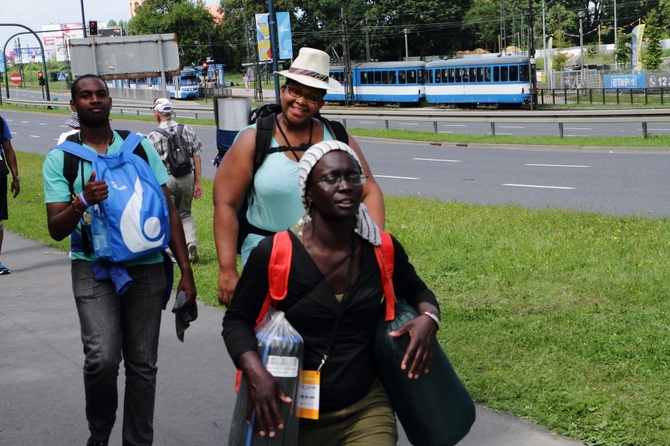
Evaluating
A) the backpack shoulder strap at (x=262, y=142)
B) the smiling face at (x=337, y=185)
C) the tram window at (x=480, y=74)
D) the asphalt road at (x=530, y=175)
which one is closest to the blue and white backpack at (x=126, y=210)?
the backpack shoulder strap at (x=262, y=142)

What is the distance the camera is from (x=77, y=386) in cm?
622

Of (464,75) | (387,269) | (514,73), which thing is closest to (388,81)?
(464,75)

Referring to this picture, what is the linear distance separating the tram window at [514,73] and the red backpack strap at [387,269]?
146 feet

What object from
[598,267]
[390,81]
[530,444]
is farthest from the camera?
[390,81]

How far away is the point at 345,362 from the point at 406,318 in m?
0.24

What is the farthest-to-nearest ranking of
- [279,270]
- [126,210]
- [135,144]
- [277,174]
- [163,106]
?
[163,106] < [135,144] < [126,210] < [277,174] < [279,270]

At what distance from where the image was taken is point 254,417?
117 inches

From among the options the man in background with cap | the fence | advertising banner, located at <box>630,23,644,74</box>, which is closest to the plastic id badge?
the man in background with cap

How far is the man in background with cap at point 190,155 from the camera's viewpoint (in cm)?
984

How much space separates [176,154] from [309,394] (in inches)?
278

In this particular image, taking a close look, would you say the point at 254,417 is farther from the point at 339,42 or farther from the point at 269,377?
the point at 339,42

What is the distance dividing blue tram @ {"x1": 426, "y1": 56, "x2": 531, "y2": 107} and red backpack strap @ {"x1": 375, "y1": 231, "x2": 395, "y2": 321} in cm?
4360

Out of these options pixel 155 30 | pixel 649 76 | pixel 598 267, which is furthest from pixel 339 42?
pixel 598 267

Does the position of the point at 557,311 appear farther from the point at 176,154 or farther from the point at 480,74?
the point at 480,74
